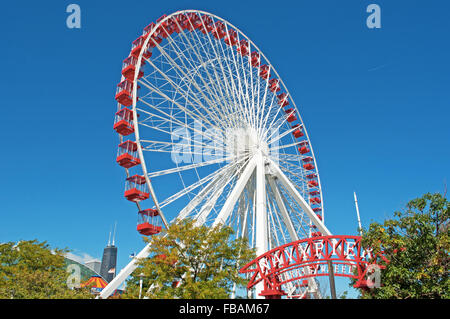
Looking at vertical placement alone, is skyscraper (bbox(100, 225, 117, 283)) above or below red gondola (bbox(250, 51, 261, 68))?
below

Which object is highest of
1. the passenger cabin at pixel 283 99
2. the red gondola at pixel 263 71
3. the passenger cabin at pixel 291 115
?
the red gondola at pixel 263 71

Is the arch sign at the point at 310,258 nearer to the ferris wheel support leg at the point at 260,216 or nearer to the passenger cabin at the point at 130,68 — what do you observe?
the ferris wheel support leg at the point at 260,216

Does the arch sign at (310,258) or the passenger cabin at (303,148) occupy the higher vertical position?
the passenger cabin at (303,148)

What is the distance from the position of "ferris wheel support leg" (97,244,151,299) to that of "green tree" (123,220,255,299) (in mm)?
644

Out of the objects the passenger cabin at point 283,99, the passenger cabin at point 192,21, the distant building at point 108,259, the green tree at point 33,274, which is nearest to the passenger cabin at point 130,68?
the passenger cabin at point 192,21

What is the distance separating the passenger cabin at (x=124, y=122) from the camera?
75.6 ft

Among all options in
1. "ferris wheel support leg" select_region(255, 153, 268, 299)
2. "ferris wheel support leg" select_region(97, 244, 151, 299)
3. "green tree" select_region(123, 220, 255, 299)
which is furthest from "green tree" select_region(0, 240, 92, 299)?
"ferris wheel support leg" select_region(255, 153, 268, 299)

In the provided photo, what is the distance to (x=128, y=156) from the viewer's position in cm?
2269

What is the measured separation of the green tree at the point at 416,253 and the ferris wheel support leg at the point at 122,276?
12.1 metres

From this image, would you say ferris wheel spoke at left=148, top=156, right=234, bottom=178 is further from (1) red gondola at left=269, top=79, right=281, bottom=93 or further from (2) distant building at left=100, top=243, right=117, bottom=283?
(2) distant building at left=100, top=243, right=117, bottom=283

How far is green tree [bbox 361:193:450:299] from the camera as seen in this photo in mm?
14477

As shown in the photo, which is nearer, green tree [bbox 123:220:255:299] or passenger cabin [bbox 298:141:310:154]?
green tree [bbox 123:220:255:299]
